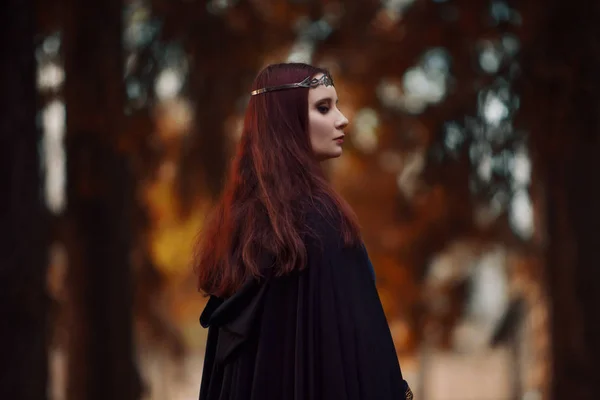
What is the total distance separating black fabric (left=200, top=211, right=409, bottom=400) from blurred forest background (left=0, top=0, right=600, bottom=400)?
3.56 metres

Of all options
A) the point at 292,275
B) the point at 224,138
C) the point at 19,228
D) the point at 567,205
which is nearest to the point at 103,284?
the point at 224,138

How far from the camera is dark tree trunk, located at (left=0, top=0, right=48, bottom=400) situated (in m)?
6.66

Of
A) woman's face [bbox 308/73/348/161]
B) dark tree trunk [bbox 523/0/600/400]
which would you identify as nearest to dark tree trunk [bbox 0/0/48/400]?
woman's face [bbox 308/73/348/161]

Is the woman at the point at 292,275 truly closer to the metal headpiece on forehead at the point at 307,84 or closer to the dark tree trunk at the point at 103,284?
the metal headpiece on forehead at the point at 307,84

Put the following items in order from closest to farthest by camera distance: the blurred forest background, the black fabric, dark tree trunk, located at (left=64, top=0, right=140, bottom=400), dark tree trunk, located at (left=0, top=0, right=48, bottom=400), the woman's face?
1. the black fabric
2. the woman's face
3. dark tree trunk, located at (left=0, top=0, right=48, bottom=400)
4. the blurred forest background
5. dark tree trunk, located at (left=64, top=0, right=140, bottom=400)

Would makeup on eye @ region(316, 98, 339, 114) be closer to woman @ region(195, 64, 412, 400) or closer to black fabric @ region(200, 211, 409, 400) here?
woman @ region(195, 64, 412, 400)

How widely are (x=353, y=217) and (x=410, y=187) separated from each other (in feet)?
29.8

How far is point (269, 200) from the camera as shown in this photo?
3508 mm

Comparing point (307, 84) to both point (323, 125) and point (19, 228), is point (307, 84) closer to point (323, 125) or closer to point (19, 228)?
point (323, 125)

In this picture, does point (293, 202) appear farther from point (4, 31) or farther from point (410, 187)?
point (410, 187)

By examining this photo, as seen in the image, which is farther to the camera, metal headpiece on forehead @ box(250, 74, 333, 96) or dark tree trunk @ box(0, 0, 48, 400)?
dark tree trunk @ box(0, 0, 48, 400)

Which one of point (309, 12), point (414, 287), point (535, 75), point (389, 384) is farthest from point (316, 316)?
point (414, 287)

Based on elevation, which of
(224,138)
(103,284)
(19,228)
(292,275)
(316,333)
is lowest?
(103,284)

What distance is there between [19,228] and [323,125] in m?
3.62
